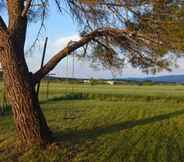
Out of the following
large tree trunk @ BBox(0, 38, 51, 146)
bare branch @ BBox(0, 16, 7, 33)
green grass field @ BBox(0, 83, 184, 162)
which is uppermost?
bare branch @ BBox(0, 16, 7, 33)

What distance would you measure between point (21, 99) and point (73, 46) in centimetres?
214

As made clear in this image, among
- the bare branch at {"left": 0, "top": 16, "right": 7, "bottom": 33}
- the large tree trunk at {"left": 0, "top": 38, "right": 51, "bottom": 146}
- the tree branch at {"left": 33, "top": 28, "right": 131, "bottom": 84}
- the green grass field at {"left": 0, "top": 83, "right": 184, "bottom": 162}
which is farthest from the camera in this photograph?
the tree branch at {"left": 33, "top": 28, "right": 131, "bottom": 84}

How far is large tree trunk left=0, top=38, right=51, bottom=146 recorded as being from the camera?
482 inches

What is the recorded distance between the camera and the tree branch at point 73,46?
13.0 m

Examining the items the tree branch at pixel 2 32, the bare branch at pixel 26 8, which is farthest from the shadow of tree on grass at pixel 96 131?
the bare branch at pixel 26 8

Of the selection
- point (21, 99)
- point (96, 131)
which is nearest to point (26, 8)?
point (21, 99)

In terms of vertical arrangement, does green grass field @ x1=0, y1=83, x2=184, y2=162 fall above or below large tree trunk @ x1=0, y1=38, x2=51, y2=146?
below

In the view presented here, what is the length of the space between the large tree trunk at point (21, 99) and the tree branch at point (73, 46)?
697mm

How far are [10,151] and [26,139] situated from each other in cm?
54

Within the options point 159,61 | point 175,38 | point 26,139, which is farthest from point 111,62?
point 26,139

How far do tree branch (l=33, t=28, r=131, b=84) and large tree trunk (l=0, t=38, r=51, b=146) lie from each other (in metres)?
0.70

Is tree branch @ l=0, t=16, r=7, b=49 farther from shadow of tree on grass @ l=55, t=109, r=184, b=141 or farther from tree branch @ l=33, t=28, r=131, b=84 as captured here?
shadow of tree on grass @ l=55, t=109, r=184, b=141

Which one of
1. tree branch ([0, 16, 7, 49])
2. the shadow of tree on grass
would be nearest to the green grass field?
the shadow of tree on grass

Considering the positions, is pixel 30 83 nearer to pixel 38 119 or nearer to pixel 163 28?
pixel 38 119
